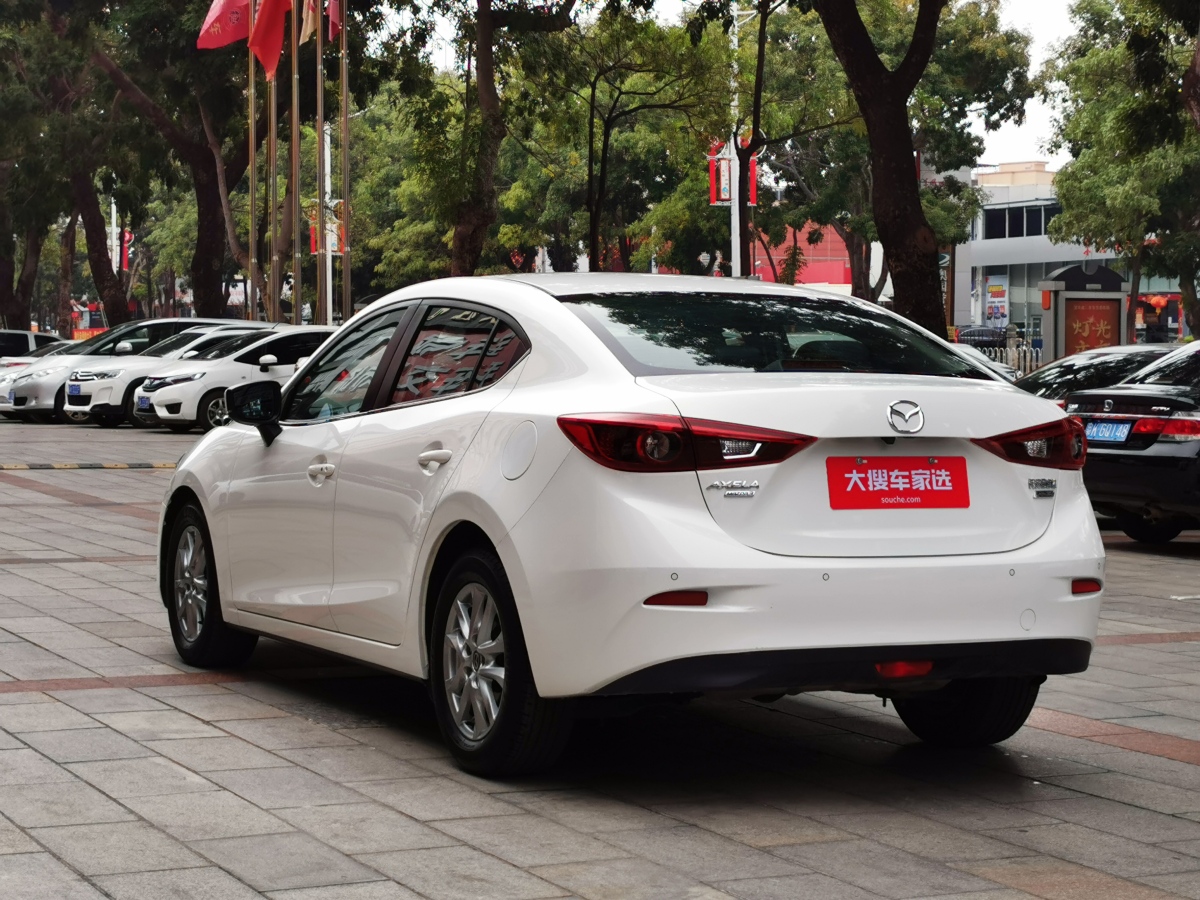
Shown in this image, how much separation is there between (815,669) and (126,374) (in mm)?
24437

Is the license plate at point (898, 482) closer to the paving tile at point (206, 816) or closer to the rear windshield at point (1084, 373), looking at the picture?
the paving tile at point (206, 816)

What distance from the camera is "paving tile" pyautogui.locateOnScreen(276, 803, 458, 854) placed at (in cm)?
493

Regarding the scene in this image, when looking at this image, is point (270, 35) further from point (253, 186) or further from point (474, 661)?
point (474, 661)

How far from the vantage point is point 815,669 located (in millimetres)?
5246

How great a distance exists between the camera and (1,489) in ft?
55.8

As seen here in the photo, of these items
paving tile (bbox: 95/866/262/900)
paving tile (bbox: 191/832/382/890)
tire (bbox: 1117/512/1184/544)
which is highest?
paving tile (bbox: 95/866/262/900)

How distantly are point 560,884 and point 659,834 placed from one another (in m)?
0.59

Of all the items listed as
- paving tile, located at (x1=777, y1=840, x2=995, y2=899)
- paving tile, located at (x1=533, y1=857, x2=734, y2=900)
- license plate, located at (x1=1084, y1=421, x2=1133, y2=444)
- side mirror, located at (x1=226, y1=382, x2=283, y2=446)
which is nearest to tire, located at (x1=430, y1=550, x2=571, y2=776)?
paving tile, located at (x1=533, y1=857, x2=734, y2=900)

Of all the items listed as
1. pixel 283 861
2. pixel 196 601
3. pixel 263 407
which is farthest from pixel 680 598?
pixel 196 601

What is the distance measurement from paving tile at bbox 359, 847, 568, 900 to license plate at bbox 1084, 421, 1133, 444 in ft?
31.0

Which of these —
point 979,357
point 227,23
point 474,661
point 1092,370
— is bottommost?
point 474,661

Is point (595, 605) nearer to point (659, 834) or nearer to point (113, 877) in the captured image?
point (659, 834)

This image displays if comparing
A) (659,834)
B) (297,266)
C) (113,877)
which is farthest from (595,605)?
(297,266)

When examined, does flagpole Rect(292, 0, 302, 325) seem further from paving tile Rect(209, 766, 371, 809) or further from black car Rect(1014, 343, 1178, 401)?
paving tile Rect(209, 766, 371, 809)
